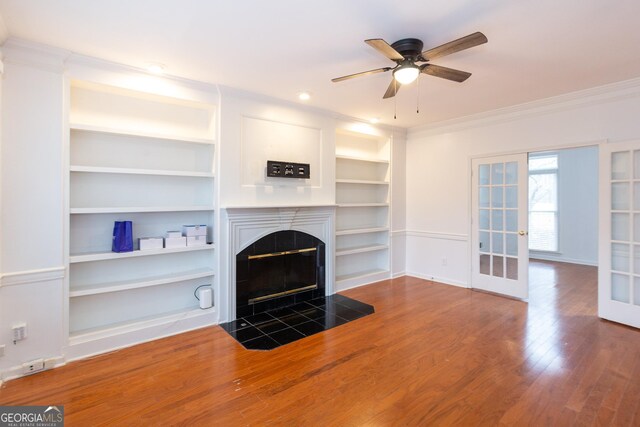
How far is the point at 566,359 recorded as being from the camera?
8.95 ft

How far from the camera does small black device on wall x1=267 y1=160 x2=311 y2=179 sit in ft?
12.7

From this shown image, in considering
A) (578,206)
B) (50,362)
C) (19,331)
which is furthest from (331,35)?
(578,206)

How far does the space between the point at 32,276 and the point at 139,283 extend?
805 mm

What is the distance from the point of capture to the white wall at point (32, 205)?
8.06ft

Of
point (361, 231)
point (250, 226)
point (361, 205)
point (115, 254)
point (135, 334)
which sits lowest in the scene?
point (135, 334)

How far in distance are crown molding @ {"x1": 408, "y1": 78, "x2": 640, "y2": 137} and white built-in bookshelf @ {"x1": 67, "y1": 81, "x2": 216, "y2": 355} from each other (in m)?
3.69

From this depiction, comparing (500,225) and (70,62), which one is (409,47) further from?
(500,225)

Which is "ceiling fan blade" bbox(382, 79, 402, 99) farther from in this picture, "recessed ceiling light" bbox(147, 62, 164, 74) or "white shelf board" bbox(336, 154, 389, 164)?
"recessed ceiling light" bbox(147, 62, 164, 74)

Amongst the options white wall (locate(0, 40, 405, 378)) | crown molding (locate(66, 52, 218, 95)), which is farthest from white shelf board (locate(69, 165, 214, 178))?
crown molding (locate(66, 52, 218, 95))

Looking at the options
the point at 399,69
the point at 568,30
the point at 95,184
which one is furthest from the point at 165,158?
the point at 568,30

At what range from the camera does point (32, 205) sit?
2555 mm

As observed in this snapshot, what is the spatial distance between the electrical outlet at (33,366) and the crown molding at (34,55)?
2.42 m

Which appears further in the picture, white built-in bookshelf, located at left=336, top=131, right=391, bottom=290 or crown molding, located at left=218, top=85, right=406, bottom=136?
white built-in bookshelf, located at left=336, top=131, right=391, bottom=290

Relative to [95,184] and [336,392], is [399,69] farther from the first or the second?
[95,184]
